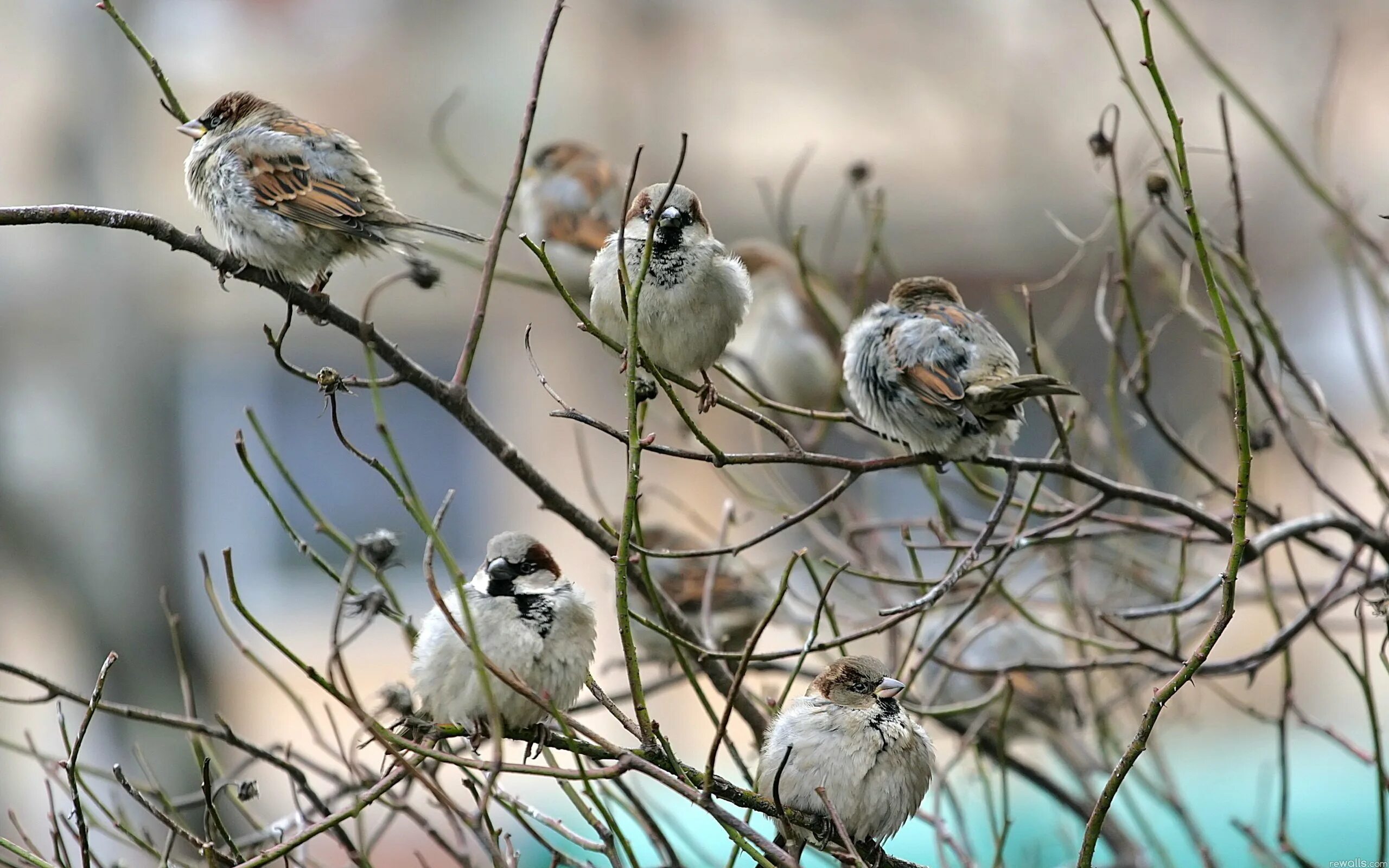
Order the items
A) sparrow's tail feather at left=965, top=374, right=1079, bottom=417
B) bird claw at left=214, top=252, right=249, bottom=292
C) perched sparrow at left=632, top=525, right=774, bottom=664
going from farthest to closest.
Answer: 1. perched sparrow at left=632, top=525, right=774, bottom=664
2. bird claw at left=214, top=252, right=249, bottom=292
3. sparrow's tail feather at left=965, top=374, right=1079, bottom=417

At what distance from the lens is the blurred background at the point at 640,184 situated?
28.2ft

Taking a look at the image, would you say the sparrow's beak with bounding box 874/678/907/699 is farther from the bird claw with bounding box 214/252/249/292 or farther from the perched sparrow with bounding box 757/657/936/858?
the bird claw with bounding box 214/252/249/292

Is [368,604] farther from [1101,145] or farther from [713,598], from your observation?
[713,598]

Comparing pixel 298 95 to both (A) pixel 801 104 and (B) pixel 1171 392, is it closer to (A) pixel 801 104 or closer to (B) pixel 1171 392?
(A) pixel 801 104

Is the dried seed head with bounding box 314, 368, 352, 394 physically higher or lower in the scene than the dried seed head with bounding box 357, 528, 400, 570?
higher

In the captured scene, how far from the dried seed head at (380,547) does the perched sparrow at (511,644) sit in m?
0.31

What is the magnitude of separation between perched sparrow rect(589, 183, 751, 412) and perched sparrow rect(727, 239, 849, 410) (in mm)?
2099

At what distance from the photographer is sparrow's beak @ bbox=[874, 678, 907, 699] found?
2.45 meters

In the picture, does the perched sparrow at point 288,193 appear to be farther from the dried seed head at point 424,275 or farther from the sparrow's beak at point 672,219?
the sparrow's beak at point 672,219

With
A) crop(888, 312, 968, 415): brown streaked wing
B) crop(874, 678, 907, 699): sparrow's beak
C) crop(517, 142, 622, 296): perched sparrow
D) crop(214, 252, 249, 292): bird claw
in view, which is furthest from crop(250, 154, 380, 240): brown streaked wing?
crop(517, 142, 622, 296): perched sparrow

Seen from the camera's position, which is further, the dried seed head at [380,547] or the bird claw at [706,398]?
the bird claw at [706,398]

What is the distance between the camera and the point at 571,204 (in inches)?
203

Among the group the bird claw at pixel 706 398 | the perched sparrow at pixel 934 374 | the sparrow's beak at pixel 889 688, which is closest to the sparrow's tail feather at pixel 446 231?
the bird claw at pixel 706 398

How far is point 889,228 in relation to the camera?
9711 millimetres
